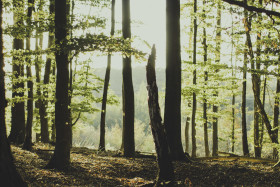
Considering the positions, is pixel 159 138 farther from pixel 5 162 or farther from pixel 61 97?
pixel 61 97

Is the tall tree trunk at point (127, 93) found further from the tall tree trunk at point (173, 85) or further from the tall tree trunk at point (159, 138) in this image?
the tall tree trunk at point (159, 138)

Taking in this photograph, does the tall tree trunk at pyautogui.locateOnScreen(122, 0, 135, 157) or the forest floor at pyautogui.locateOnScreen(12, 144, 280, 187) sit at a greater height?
the tall tree trunk at pyautogui.locateOnScreen(122, 0, 135, 157)

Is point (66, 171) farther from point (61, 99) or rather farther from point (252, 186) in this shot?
point (252, 186)

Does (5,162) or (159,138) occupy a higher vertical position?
(159,138)

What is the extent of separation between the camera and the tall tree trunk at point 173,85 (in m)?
8.11

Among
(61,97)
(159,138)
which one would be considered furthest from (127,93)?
(159,138)

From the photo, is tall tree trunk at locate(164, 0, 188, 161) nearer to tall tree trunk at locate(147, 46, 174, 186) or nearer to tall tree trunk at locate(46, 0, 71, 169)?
tall tree trunk at locate(147, 46, 174, 186)

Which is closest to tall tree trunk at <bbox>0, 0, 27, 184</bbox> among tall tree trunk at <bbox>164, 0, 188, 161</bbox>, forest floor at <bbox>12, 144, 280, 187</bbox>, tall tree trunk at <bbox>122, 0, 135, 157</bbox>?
forest floor at <bbox>12, 144, 280, 187</bbox>

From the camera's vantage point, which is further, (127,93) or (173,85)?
(127,93)

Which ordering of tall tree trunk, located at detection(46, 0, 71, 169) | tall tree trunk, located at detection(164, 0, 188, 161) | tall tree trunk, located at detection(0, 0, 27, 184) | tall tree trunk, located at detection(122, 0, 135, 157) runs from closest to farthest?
tall tree trunk, located at detection(0, 0, 27, 184) → tall tree trunk, located at detection(46, 0, 71, 169) → tall tree trunk, located at detection(164, 0, 188, 161) → tall tree trunk, located at detection(122, 0, 135, 157)

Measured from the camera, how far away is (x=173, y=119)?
8.11m

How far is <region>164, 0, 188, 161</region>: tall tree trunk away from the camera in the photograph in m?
8.11

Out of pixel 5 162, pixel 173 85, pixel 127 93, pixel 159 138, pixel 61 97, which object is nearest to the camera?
pixel 5 162

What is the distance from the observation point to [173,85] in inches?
322
